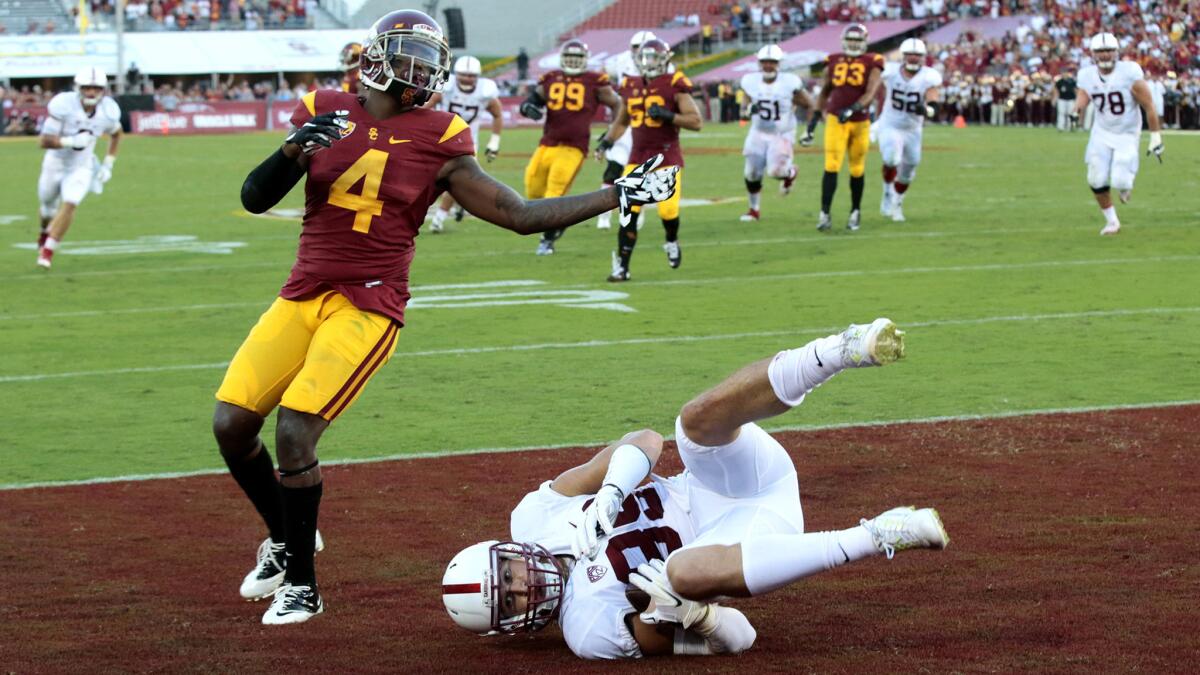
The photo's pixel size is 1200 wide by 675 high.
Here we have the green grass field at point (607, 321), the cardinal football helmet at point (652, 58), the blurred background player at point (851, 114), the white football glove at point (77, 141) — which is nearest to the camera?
the green grass field at point (607, 321)

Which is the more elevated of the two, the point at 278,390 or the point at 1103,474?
the point at 278,390

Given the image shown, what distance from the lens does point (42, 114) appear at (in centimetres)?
4144

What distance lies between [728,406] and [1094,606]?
136 cm

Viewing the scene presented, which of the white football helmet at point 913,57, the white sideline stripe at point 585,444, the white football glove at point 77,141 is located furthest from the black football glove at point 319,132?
the white football helmet at point 913,57

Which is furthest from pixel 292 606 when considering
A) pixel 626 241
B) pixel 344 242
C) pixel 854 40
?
pixel 854 40

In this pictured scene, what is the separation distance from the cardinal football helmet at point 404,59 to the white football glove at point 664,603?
1776mm

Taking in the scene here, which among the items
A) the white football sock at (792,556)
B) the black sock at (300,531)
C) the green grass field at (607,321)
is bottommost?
the green grass field at (607,321)

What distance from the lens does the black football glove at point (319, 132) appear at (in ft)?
16.8

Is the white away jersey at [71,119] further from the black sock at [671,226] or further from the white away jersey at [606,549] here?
the white away jersey at [606,549]

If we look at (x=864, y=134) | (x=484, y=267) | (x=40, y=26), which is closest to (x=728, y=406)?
(x=484, y=267)

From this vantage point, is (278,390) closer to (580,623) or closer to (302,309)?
(302,309)

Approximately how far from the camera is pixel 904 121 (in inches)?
693

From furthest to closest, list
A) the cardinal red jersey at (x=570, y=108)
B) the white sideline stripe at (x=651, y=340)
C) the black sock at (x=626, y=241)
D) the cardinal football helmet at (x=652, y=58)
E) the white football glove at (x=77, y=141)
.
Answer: the cardinal red jersey at (x=570, y=108) → the white football glove at (x=77, y=141) → the cardinal football helmet at (x=652, y=58) → the black sock at (x=626, y=241) → the white sideline stripe at (x=651, y=340)

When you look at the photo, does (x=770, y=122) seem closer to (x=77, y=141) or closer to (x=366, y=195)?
(x=77, y=141)
